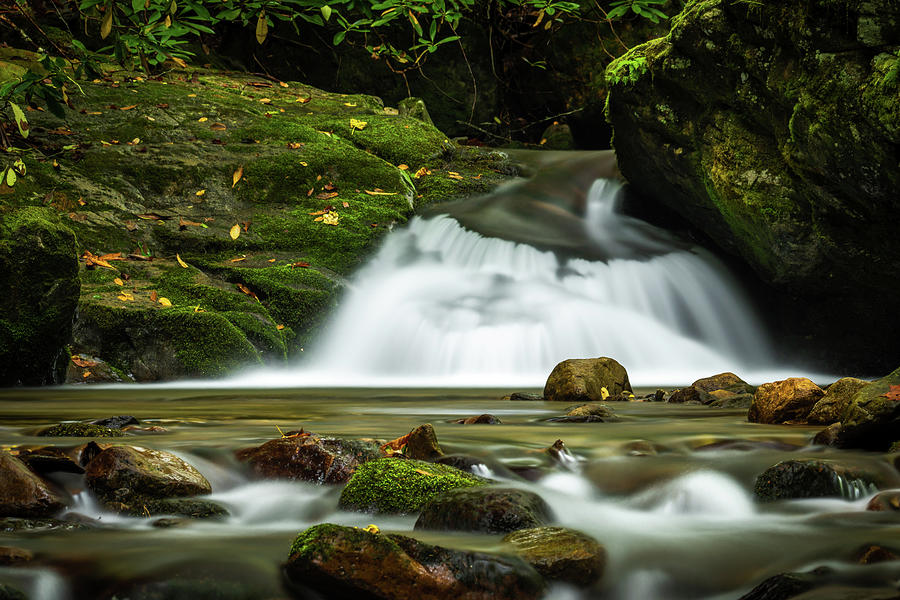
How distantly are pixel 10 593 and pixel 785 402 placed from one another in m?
3.72

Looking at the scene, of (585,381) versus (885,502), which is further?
(585,381)

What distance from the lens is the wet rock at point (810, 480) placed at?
A: 106 inches

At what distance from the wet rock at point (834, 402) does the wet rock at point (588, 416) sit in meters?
1.06

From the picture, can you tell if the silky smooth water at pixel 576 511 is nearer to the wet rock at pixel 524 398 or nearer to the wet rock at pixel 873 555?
the wet rock at pixel 873 555

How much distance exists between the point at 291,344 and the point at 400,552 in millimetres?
6317

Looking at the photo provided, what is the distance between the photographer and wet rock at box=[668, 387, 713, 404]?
553 centimetres

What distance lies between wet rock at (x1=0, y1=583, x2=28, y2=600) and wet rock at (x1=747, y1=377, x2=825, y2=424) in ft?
11.9

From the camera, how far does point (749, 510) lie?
2730 mm

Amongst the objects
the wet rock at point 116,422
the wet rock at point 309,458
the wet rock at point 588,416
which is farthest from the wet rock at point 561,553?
the wet rock at point 116,422

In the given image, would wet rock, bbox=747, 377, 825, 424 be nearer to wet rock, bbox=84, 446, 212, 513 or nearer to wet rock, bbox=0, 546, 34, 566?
wet rock, bbox=84, 446, 212, 513

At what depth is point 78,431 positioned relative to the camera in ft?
10.7

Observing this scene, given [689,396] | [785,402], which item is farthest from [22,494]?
[689,396]

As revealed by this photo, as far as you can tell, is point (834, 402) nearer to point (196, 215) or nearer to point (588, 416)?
point (588, 416)

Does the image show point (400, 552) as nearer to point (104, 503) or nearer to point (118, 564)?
point (118, 564)
